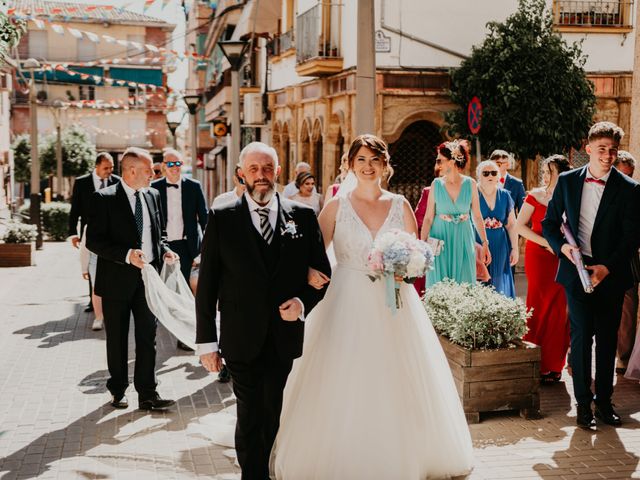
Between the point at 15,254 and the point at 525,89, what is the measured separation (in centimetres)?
1092

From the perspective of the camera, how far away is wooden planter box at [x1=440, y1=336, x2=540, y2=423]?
6641 millimetres

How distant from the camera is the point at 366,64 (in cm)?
855

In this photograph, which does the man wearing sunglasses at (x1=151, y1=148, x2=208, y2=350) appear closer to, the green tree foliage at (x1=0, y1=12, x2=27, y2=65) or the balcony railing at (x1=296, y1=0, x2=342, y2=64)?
the green tree foliage at (x1=0, y1=12, x2=27, y2=65)

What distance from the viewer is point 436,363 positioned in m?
5.56

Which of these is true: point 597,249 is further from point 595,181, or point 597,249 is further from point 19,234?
point 19,234

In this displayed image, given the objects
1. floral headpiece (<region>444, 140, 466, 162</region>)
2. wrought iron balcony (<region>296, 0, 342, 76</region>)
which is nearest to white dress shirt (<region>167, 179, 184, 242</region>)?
floral headpiece (<region>444, 140, 466, 162</region>)

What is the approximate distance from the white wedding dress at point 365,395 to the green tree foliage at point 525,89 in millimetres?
11249

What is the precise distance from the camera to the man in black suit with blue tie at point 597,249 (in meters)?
6.55

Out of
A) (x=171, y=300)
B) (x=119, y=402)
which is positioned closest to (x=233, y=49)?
(x=171, y=300)

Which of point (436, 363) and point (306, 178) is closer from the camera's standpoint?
point (436, 363)

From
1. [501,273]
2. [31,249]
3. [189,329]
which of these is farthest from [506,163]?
[31,249]

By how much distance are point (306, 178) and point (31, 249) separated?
926cm

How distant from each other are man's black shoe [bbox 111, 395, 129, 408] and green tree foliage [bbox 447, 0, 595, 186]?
1072 centimetres

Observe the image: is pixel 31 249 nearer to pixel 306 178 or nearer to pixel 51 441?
pixel 306 178
